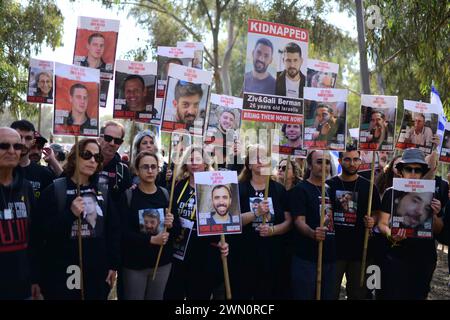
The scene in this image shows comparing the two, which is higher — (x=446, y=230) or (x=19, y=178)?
(x=19, y=178)

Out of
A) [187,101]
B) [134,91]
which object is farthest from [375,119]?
[134,91]

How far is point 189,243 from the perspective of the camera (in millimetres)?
5504

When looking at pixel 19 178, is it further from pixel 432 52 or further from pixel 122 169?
pixel 432 52

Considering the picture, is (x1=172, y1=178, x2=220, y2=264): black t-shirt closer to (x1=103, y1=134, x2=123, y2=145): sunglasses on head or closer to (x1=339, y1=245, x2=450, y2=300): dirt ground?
(x1=103, y1=134, x2=123, y2=145): sunglasses on head

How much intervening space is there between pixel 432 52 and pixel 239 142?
15.3ft

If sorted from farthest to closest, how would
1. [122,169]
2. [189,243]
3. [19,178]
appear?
1. [122,169]
2. [189,243]
3. [19,178]

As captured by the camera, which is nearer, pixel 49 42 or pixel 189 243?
pixel 189 243

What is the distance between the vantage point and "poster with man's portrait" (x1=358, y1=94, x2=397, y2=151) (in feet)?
19.5

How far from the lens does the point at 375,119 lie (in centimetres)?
598

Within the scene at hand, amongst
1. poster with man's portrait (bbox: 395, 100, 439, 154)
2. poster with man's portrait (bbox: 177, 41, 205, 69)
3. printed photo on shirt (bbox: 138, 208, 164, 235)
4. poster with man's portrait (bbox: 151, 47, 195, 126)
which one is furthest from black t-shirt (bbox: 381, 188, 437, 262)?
poster with man's portrait (bbox: 177, 41, 205, 69)

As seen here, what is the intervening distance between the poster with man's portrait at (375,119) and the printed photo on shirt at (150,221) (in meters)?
2.26

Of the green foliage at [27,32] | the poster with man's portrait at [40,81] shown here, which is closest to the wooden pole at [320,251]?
the poster with man's portrait at [40,81]
